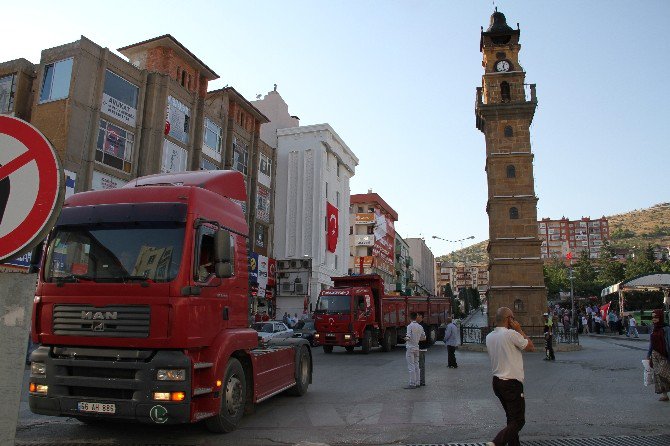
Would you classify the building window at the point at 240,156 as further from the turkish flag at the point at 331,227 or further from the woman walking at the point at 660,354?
the woman walking at the point at 660,354

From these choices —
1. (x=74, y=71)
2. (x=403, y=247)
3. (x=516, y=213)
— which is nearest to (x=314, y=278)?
(x=516, y=213)

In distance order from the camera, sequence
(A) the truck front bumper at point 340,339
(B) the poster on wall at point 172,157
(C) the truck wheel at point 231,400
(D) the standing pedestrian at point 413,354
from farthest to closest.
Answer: (B) the poster on wall at point 172,157, (A) the truck front bumper at point 340,339, (D) the standing pedestrian at point 413,354, (C) the truck wheel at point 231,400

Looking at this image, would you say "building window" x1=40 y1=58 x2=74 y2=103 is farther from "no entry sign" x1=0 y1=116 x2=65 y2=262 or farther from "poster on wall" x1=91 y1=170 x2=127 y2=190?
"no entry sign" x1=0 y1=116 x2=65 y2=262

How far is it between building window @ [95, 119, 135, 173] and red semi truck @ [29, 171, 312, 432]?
20777 mm

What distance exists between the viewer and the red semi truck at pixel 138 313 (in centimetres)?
612

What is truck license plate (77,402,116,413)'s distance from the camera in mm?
6082

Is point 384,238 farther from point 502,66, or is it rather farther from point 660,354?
point 660,354

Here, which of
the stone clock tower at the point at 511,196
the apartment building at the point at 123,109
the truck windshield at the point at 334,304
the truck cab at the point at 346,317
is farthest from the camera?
the stone clock tower at the point at 511,196

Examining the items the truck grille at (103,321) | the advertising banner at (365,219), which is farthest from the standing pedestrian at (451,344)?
the advertising banner at (365,219)

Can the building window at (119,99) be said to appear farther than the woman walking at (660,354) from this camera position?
Yes

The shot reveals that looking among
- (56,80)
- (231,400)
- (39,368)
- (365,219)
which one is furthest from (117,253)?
(365,219)

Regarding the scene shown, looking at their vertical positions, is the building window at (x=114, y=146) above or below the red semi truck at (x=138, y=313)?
above

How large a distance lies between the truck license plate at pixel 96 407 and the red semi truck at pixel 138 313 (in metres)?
0.01

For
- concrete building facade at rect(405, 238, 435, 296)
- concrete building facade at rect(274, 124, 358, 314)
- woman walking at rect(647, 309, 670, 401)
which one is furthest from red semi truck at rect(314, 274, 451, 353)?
concrete building facade at rect(405, 238, 435, 296)
